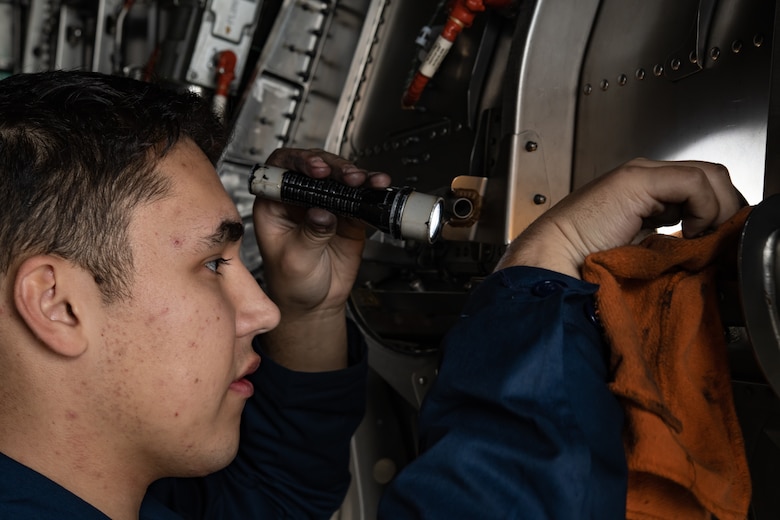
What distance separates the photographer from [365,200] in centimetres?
113

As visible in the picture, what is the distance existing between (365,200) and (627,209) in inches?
15.6

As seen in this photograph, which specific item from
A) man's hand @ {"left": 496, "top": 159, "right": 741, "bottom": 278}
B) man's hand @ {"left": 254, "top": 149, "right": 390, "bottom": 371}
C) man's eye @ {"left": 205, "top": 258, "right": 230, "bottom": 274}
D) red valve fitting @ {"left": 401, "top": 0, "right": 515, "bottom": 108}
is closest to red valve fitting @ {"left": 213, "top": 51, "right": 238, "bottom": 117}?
red valve fitting @ {"left": 401, "top": 0, "right": 515, "bottom": 108}

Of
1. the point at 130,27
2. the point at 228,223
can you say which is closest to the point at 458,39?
the point at 228,223

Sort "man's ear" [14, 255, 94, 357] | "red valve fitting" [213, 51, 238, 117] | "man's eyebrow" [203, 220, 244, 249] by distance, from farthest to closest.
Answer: "red valve fitting" [213, 51, 238, 117] → "man's eyebrow" [203, 220, 244, 249] → "man's ear" [14, 255, 94, 357]

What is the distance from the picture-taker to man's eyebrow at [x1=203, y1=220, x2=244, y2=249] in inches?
43.3

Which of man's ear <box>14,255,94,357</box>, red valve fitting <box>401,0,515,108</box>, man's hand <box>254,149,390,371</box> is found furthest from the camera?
red valve fitting <box>401,0,515,108</box>

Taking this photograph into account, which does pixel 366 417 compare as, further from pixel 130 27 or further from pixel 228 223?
pixel 130 27

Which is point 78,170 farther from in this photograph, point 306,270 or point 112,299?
point 306,270

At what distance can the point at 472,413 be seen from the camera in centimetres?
A: 85

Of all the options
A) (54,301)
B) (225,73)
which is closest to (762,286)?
(54,301)

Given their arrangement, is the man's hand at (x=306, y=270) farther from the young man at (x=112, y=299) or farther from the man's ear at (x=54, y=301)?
the man's ear at (x=54, y=301)

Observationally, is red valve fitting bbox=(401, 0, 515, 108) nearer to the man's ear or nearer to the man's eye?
the man's eye

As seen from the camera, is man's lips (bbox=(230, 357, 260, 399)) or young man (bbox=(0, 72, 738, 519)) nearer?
young man (bbox=(0, 72, 738, 519))

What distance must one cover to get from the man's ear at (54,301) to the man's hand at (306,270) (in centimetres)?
41
